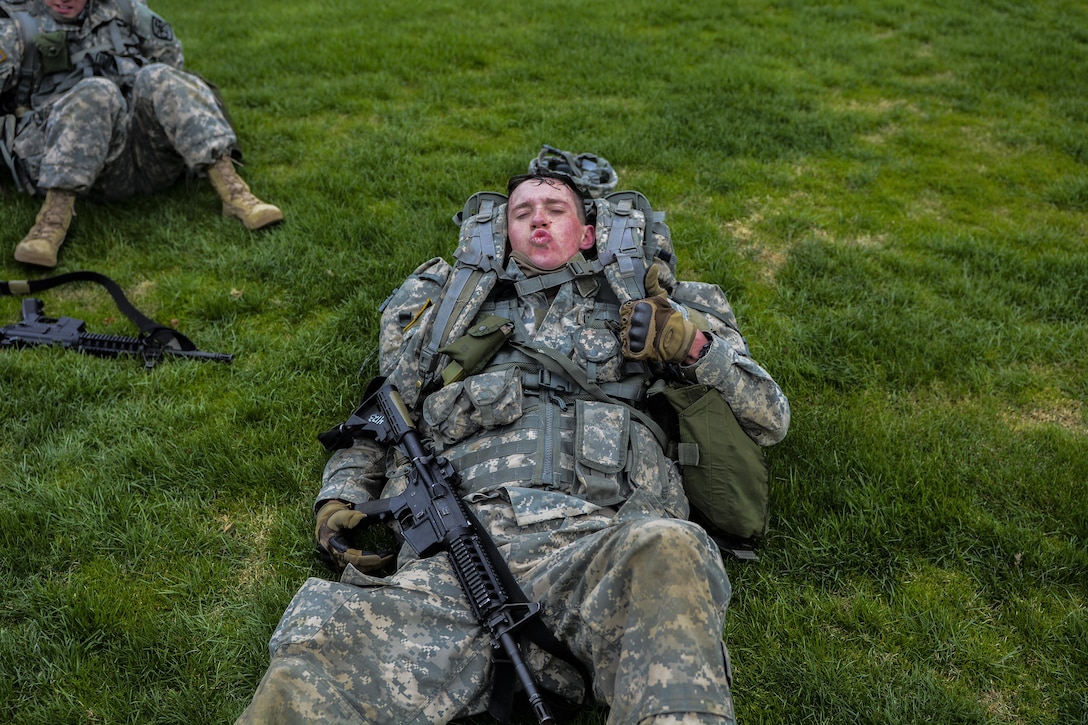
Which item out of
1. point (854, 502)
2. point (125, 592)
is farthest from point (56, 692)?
point (854, 502)

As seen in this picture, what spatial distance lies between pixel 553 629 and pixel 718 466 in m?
1.24

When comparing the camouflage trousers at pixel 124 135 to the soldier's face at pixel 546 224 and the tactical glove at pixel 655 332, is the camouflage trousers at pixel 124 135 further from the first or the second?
the tactical glove at pixel 655 332

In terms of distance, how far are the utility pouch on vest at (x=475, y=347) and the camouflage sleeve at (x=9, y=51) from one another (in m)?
4.83

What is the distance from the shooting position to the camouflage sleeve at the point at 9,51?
21.3 feet

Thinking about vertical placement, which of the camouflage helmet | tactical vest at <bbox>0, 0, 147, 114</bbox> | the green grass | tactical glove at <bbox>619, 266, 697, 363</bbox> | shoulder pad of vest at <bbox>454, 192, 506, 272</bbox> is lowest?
the green grass

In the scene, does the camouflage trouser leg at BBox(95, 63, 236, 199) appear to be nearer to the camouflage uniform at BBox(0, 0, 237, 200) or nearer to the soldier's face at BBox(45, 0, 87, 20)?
the camouflage uniform at BBox(0, 0, 237, 200)

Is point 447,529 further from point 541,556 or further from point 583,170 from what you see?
point 583,170

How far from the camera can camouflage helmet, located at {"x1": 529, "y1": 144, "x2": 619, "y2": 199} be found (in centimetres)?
505

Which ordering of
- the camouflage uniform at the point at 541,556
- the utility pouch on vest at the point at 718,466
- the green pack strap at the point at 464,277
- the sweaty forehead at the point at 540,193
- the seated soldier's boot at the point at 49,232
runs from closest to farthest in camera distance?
the camouflage uniform at the point at 541,556
the utility pouch on vest at the point at 718,466
the green pack strap at the point at 464,277
the sweaty forehead at the point at 540,193
the seated soldier's boot at the point at 49,232

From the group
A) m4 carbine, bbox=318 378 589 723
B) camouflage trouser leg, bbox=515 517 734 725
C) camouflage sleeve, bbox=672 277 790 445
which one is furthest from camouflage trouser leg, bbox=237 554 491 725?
camouflage sleeve, bbox=672 277 790 445

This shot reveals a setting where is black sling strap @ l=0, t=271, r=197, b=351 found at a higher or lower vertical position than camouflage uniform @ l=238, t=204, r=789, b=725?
lower

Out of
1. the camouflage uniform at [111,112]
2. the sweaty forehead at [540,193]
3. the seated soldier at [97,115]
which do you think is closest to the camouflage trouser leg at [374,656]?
the sweaty forehead at [540,193]

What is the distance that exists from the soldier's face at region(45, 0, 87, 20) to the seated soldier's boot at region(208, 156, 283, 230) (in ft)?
5.31

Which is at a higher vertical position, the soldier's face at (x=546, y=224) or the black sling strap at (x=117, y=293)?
the soldier's face at (x=546, y=224)
